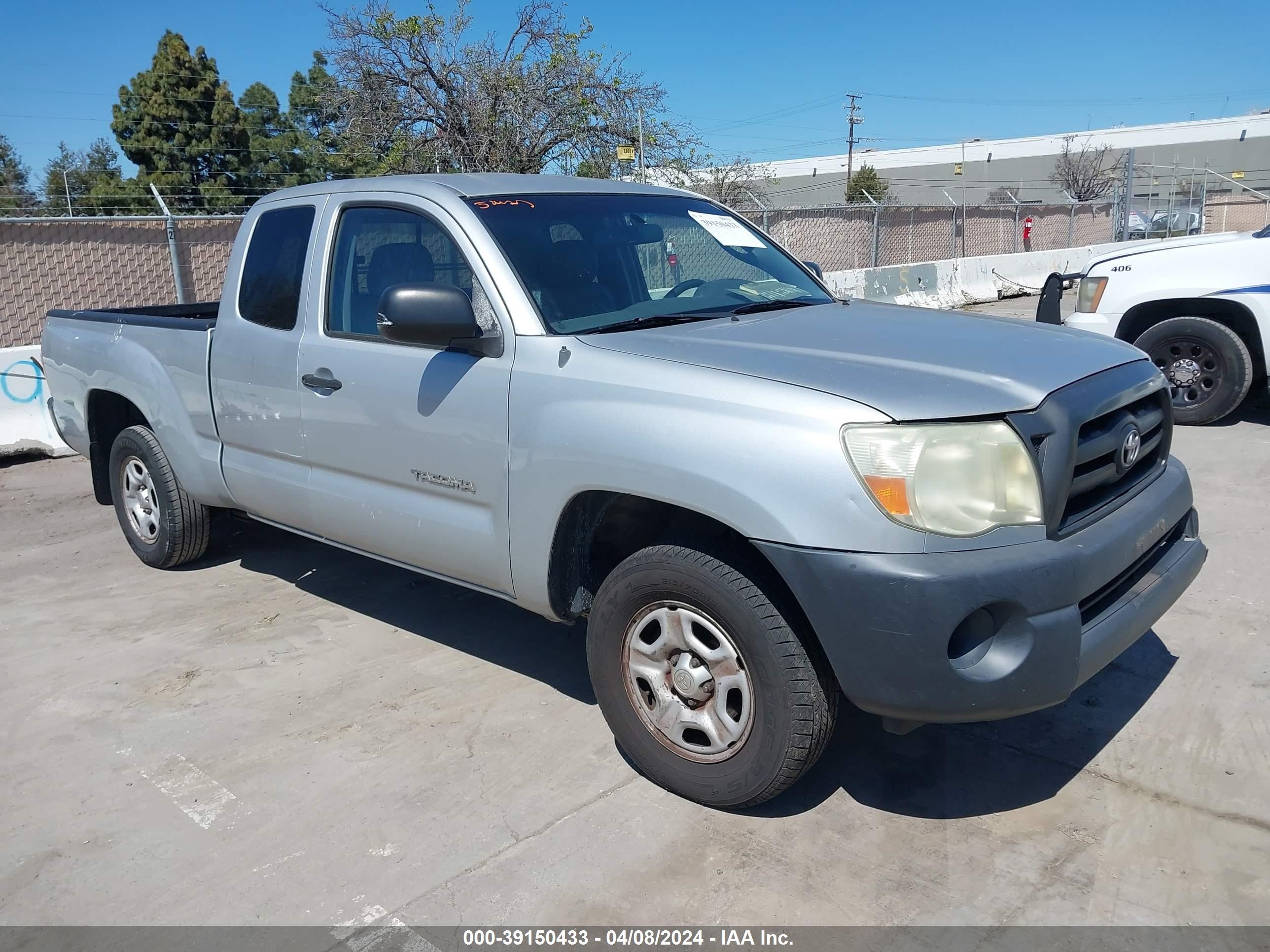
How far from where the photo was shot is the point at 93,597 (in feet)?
17.6

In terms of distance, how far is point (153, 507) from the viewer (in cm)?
565

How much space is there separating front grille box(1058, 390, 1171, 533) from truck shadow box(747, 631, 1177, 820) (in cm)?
83

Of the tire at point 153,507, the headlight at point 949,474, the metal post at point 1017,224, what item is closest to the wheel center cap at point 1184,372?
the headlight at point 949,474

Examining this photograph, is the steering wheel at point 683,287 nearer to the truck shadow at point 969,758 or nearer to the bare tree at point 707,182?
the truck shadow at point 969,758

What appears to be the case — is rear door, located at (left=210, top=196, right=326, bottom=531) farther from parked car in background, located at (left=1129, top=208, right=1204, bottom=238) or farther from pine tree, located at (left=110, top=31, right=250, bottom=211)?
pine tree, located at (left=110, top=31, right=250, bottom=211)

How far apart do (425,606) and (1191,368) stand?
6118 millimetres

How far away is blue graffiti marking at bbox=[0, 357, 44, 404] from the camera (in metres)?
8.42

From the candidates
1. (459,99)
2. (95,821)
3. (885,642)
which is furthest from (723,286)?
(459,99)

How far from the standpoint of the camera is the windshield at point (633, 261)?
3.63 meters

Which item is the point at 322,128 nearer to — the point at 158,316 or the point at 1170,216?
the point at 1170,216

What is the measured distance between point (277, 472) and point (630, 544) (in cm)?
183

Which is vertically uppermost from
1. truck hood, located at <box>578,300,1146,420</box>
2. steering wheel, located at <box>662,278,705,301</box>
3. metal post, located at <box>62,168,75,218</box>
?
metal post, located at <box>62,168,75,218</box>

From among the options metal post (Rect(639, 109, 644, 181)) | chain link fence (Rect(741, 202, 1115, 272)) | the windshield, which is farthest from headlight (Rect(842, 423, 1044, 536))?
metal post (Rect(639, 109, 644, 181))

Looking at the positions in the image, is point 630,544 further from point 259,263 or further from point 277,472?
point 259,263
